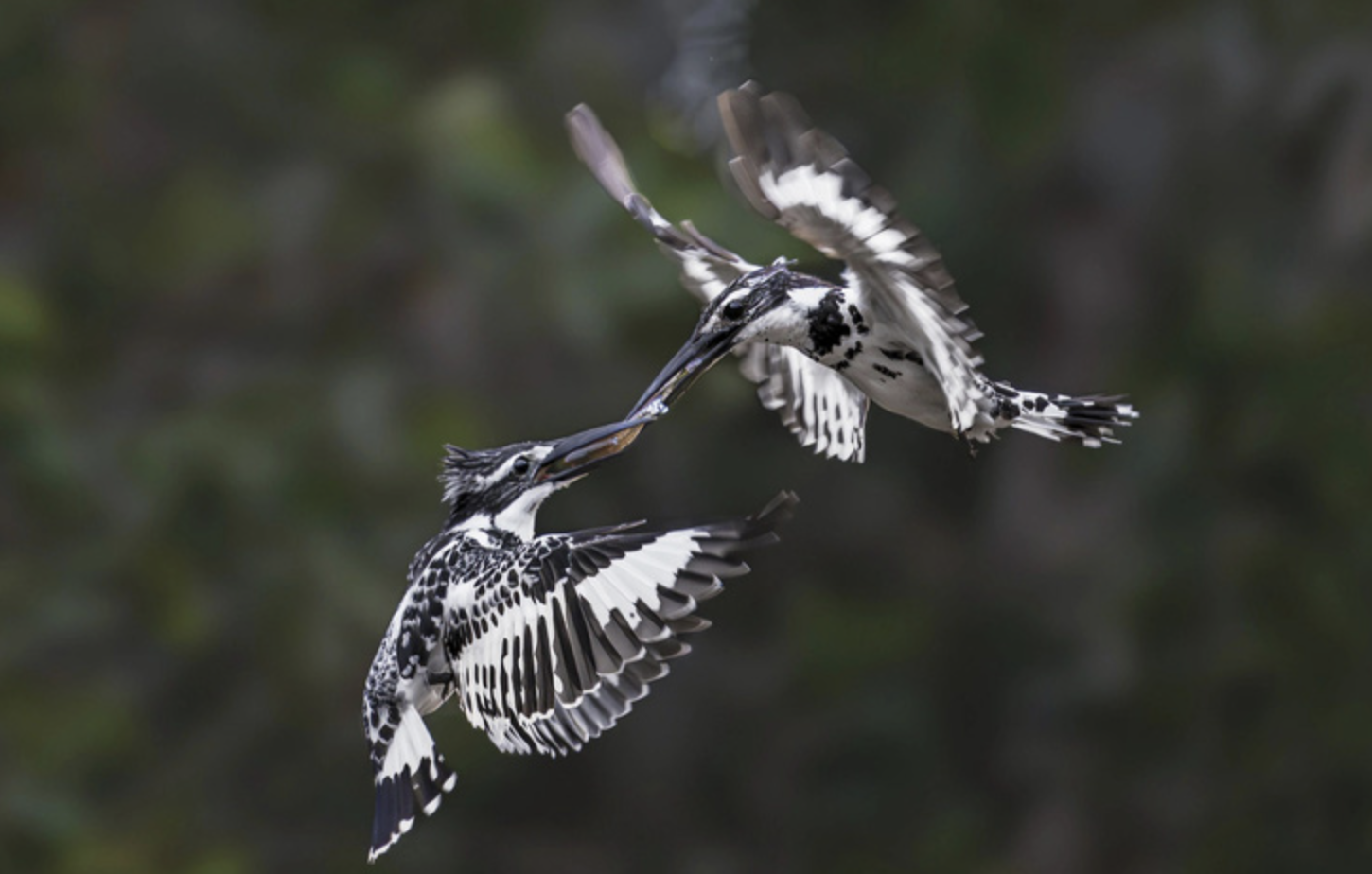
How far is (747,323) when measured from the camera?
1365mm

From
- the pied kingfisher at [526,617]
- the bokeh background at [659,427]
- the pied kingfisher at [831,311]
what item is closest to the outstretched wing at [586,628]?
the pied kingfisher at [526,617]

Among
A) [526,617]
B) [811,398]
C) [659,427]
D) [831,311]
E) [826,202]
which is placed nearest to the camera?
[826,202]

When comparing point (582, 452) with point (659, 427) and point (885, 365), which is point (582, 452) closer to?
point (885, 365)

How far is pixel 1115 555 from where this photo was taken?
5426 mm

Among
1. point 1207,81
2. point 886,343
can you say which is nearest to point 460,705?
point 886,343

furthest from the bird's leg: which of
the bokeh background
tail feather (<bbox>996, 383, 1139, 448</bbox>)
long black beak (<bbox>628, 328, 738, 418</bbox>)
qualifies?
the bokeh background

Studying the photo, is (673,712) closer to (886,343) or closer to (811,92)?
(811,92)

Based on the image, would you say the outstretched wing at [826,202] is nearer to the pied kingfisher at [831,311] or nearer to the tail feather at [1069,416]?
the pied kingfisher at [831,311]

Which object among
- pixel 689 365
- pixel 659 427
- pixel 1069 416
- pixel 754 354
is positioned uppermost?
pixel 659 427

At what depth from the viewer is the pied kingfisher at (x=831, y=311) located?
3.95ft

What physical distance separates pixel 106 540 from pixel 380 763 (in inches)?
150

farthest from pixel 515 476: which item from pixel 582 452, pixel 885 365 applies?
pixel 885 365

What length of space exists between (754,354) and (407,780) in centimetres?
41

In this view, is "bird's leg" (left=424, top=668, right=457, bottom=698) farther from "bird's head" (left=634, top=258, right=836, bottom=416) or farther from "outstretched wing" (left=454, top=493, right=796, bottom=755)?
"bird's head" (left=634, top=258, right=836, bottom=416)
